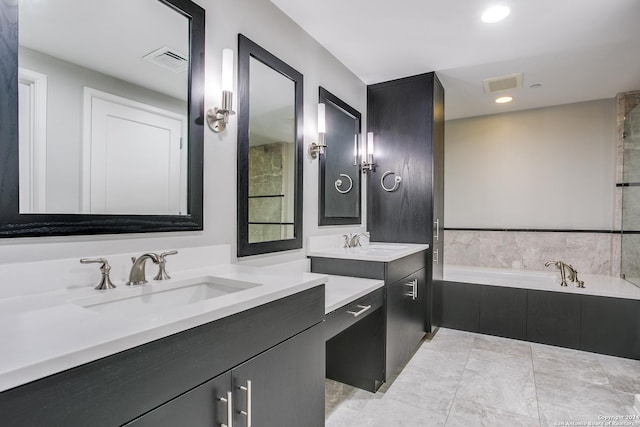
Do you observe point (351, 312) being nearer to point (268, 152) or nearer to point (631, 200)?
point (268, 152)

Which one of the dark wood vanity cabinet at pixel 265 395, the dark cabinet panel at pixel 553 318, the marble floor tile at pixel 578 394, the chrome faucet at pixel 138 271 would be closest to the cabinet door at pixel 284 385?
the dark wood vanity cabinet at pixel 265 395

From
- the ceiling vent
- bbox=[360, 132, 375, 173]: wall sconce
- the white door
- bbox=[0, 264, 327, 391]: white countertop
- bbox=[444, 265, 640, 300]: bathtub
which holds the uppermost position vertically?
the ceiling vent

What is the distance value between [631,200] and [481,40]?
7.61 feet

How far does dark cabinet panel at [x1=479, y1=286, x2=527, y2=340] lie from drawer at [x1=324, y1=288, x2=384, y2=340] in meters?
1.64

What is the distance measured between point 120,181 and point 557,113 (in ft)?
13.8

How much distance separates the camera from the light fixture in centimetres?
147

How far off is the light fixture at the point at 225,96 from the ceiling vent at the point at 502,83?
2435mm

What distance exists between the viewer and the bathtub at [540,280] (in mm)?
2716

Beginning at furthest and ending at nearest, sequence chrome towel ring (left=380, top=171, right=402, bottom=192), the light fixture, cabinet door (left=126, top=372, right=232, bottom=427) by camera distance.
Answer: chrome towel ring (left=380, top=171, right=402, bottom=192), the light fixture, cabinet door (left=126, top=372, right=232, bottom=427)

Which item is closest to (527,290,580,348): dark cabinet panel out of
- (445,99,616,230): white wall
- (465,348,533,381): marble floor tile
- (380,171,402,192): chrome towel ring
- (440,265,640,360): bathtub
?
(440,265,640,360): bathtub

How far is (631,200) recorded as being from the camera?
3156 mm

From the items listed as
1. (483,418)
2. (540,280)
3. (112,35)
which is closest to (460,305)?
(540,280)

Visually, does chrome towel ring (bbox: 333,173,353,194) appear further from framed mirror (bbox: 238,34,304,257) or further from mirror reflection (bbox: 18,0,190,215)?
mirror reflection (bbox: 18,0,190,215)

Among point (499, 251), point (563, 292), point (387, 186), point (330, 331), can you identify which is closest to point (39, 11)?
point (330, 331)
